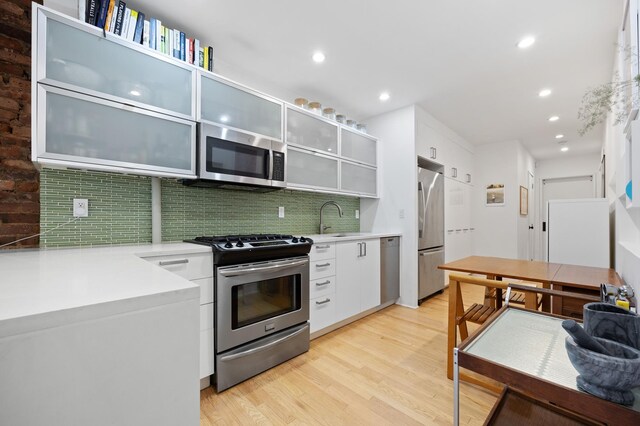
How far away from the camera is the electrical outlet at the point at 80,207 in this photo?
1710 millimetres

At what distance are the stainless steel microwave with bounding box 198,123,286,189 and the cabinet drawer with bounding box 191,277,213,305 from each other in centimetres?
71

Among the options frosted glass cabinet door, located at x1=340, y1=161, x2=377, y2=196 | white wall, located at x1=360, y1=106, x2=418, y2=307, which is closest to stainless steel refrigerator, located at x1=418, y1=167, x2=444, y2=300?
white wall, located at x1=360, y1=106, x2=418, y2=307

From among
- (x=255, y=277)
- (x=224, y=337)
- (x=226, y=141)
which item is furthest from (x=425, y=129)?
(x=224, y=337)

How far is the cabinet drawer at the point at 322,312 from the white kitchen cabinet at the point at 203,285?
923mm

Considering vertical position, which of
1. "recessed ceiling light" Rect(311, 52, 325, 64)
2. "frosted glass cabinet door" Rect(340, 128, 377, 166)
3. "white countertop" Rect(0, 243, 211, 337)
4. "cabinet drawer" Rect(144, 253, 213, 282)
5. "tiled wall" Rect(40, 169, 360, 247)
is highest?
"recessed ceiling light" Rect(311, 52, 325, 64)

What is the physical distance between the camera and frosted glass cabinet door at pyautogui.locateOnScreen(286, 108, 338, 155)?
8.57 ft

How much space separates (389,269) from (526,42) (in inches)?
98.7

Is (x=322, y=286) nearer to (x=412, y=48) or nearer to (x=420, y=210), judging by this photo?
(x=420, y=210)

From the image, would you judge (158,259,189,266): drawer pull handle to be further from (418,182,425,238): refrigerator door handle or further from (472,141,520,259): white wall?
(472,141,520,259): white wall

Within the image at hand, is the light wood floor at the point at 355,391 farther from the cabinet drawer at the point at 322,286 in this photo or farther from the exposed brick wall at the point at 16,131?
the exposed brick wall at the point at 16,131

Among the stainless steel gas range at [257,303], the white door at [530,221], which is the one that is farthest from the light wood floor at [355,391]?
the white door at [530,221]

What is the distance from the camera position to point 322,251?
252 cm

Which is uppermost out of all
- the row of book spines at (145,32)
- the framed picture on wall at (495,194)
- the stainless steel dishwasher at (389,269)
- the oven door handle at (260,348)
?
the row of book spines at (145,32)

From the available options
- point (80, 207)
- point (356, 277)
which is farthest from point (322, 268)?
point (80, 207)
